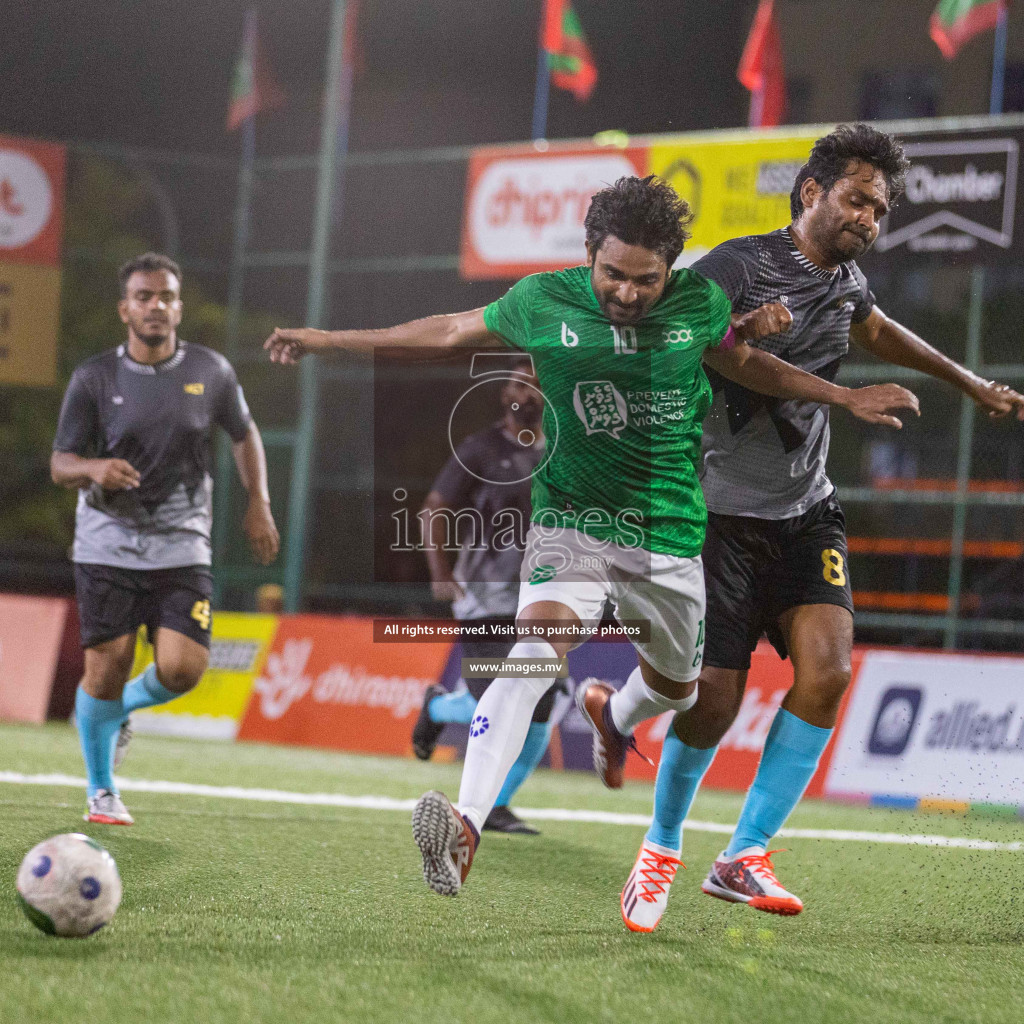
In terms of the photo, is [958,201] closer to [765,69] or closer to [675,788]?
[765,69]

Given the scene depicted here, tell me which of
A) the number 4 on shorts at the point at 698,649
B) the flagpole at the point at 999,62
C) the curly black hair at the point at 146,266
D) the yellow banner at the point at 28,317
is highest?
the flagpole at the point at 999,62

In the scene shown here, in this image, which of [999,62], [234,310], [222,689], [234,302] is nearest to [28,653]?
[222,689]

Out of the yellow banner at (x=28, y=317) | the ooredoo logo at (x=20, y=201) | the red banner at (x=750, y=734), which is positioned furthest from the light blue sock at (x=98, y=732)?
the ooredoo logo at (x=20, y=201)

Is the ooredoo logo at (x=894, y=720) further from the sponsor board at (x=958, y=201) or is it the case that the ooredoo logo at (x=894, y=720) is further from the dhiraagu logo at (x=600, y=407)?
the dhiraagu logo at (x=600, y=407)

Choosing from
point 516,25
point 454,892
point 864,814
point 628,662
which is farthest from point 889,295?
point 454,892

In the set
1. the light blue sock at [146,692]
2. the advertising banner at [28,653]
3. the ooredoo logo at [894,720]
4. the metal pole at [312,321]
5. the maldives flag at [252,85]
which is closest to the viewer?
the light blue sock at [146,692]

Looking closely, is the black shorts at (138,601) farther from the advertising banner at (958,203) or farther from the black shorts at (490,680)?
the advertising banner at (958,203)

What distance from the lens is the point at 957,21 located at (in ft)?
53.6

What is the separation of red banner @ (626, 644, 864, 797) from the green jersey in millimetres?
6532

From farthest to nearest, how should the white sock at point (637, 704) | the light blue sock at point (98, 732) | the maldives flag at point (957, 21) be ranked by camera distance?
the maldives flag at point (957, 21)
the light blue sock at point (98, 732)
the white sock at point (637, 704)

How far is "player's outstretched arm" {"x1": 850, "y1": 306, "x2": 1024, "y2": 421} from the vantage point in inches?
207

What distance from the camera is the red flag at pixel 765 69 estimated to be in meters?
17.9

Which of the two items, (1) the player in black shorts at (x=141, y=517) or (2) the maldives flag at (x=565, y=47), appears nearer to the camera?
(1) the player in black shorts at (x=141, y=517)

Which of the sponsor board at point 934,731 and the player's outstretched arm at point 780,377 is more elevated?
the player's outstretched arm at point 780,377
